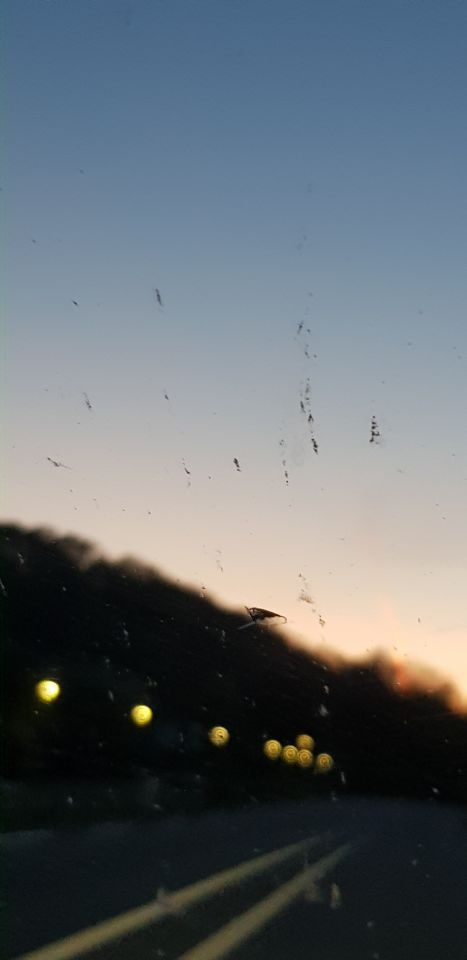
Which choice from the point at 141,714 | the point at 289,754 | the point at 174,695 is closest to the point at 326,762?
the point at 141,714

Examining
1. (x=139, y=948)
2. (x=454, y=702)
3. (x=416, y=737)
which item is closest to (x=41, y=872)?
(x=139, y=948)

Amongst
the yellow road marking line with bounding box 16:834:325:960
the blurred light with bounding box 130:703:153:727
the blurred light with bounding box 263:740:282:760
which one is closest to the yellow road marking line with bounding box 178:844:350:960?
the yellow road marking line with bounding box 16:834:325:960

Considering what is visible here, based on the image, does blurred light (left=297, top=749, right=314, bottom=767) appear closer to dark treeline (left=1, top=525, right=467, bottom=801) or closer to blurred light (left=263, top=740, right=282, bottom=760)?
dark treeline (left=1, top=525, right=467, bottom=801)

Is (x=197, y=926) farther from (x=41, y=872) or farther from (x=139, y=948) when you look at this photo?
(x=41, y=872)

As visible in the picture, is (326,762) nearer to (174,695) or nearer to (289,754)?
(174,695)

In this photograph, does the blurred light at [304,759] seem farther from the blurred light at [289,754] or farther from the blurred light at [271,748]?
the blurred light at [271,748]
